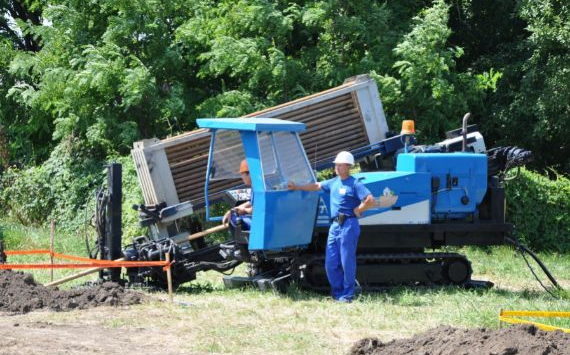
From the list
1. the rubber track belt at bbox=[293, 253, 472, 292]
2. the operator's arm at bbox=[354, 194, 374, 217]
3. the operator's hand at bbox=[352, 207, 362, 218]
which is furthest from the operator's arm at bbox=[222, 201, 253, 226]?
the operator's arm at bbox=[354, 194, 374, 217]

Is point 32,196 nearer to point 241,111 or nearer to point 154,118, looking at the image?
point 154,118

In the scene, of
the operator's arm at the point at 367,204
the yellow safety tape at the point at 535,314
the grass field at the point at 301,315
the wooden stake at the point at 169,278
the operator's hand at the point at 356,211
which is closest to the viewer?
the yellow safety tape at the point at 535,314

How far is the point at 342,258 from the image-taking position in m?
12.0

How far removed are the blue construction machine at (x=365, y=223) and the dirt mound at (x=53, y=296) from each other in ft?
3.48

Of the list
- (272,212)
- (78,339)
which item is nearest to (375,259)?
(272,212)

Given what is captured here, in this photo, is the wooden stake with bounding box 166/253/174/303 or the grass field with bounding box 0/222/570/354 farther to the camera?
the wooden stake with bounding box 166/253/174/303

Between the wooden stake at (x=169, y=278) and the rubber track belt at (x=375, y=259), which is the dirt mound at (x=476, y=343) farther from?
the rubber track belt at (x=375, y=259)

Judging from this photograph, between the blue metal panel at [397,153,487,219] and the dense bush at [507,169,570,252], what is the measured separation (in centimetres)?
570

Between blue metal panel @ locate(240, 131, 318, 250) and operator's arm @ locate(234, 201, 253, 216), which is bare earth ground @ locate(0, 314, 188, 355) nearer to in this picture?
blue metal panel @ locate(240, 131, 318, 250)

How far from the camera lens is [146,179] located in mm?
13883

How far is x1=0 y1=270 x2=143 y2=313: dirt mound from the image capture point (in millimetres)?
11289

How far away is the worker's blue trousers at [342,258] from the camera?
12.0m

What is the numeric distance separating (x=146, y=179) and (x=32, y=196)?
10.0 metres

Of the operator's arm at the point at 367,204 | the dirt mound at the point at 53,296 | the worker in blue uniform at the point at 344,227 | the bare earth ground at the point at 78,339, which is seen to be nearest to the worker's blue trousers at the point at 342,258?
the worker in blue uniform at the point at 344,227
